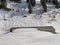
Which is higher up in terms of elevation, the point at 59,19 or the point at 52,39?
the point at 52,39

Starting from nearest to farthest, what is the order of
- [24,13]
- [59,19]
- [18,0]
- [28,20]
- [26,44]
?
[26,44] < [28,20] < [59,19] < [24,13] < [18,0]

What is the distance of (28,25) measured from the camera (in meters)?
13.1

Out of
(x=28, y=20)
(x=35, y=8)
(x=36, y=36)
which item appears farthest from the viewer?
(x=35, y=8)

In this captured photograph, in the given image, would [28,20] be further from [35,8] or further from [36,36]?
[36,36]

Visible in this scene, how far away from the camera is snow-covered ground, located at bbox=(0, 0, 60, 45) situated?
6.99 metres

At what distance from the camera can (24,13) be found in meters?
17.1

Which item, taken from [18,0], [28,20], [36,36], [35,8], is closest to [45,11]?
[35,8]

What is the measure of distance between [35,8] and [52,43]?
12.2m

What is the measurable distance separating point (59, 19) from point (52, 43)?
8948 millimetres

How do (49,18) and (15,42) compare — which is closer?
(15,42)

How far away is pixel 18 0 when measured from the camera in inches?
955

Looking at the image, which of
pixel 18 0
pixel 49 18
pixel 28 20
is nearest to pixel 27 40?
pixel 28 20

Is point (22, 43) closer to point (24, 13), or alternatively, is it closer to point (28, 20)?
point (28, 20)

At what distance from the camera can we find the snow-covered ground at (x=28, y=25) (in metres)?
6.99
